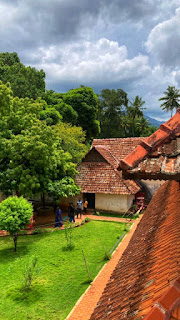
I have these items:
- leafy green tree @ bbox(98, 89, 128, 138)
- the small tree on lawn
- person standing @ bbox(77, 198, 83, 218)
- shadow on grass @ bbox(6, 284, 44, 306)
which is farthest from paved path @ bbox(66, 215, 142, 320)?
leafy green tree @ bbox(98, 89, 128, 138)

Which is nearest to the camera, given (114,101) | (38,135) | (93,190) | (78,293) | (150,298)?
(150,298)

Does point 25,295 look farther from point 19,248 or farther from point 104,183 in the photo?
point 104,183

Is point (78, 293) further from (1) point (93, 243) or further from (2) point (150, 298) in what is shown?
(2) point (150, 298)

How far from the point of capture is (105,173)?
66.0 ft

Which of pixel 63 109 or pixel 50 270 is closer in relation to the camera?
pixel 50 270

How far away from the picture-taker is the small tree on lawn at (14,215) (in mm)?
11289

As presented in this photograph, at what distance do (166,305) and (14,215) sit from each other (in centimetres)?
1076

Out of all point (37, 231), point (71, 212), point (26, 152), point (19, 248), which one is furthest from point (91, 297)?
point (26, 152)

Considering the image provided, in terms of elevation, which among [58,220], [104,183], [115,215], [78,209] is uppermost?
[104,183]

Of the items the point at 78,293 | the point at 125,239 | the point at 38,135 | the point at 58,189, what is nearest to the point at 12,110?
the point at 38,135

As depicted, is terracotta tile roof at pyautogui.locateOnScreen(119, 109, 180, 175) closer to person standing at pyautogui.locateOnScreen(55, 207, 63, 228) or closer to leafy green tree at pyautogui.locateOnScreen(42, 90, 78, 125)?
person standing at pyautogui.locateOnScreen(55, 207, 63, 228)

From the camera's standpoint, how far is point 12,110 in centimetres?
1717

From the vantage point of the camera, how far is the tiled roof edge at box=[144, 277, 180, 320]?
6.04 ft

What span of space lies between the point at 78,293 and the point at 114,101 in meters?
40.5
